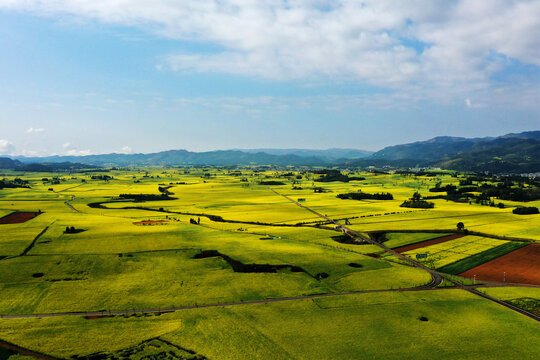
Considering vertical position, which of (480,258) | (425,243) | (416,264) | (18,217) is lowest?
(416,264)

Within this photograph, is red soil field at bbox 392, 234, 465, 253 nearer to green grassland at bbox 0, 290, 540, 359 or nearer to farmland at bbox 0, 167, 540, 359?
farmland at bbox 0, 167, 540, 359

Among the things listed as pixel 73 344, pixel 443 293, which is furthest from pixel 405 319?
pixel 73 344

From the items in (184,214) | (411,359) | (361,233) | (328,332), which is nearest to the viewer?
(411,359)

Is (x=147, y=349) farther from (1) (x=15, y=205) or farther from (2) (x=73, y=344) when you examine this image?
(1) (x=15, y=205)

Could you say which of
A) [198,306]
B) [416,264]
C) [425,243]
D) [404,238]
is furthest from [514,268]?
[198,306]

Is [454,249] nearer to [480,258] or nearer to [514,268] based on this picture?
[480,258]

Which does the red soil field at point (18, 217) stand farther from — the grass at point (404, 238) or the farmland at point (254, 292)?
the grass at point (404, 238)
